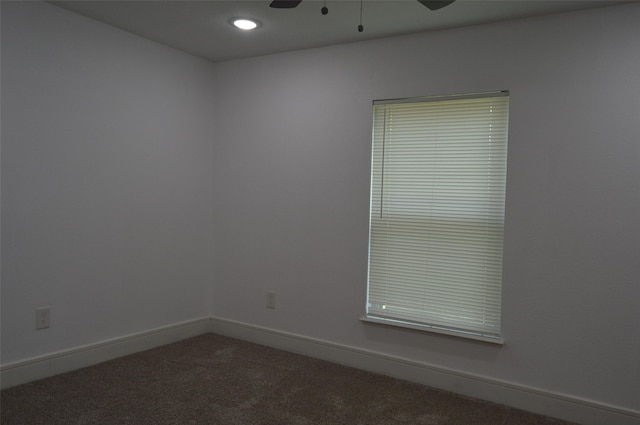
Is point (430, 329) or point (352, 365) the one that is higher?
point (430, 329)

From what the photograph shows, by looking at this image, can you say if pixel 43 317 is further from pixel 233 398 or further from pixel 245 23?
pixel 245 23

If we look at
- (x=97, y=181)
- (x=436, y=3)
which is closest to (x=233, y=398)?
(x=97, y=181)

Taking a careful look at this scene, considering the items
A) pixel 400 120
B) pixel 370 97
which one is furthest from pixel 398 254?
pixel 370 97

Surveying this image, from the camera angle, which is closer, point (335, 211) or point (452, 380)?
point (452, 380)

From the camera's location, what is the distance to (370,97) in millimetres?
3066

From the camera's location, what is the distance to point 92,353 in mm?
2961

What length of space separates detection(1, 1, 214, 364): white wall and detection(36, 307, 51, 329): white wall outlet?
32 millimetres

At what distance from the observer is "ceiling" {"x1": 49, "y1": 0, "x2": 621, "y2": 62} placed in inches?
97.2

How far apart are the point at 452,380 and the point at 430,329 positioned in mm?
333

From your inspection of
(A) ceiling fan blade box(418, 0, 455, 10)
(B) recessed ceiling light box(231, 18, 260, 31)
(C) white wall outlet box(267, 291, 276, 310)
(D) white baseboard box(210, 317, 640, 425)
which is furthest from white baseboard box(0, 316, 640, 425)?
(B) recessed ceiling light box(231, 18, 260, 31)

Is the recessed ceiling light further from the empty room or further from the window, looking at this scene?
the window

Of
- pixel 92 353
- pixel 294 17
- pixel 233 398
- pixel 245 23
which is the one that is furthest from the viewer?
pixel 92 353

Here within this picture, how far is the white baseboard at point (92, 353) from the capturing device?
2592 mm

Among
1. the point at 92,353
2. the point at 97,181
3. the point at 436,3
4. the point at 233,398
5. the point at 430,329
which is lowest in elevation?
the point at 233,398
